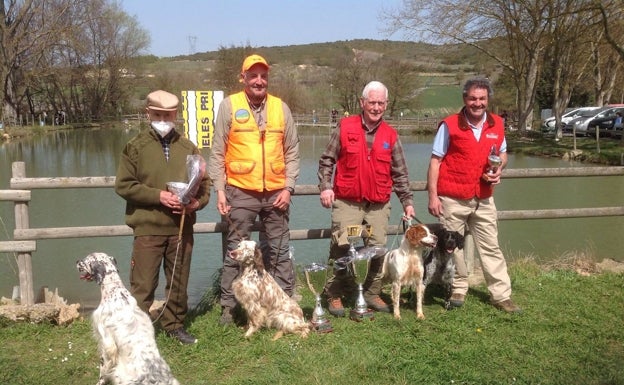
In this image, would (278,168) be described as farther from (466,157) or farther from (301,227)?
(301,227)

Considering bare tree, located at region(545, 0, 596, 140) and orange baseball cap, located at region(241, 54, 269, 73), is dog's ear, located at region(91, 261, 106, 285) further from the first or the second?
bare tree, located at region(545, 0, 596, 140)

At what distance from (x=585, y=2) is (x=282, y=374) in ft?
65.7

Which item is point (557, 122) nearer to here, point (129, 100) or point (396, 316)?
point (396, 316)

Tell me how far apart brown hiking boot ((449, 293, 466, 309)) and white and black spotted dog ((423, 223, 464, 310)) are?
27mm

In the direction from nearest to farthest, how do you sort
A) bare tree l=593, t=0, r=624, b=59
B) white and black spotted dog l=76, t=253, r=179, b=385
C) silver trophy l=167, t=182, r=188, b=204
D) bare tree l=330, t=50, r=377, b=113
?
1. white and black spotted dog l=76, t=253, r=179, b=385
2. silver trophy l=167, t=182, r=188, b=204
3. bare tree l=593, t=0, r=624, b=59
4. bare tree l=330, t=50, r=377, b=113

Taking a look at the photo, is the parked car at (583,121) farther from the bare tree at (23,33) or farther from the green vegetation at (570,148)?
the bare tree at (23,33)

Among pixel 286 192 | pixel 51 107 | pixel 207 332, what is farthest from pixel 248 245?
pixel 51 107

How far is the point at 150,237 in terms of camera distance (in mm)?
4172

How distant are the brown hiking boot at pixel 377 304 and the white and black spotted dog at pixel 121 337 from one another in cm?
229

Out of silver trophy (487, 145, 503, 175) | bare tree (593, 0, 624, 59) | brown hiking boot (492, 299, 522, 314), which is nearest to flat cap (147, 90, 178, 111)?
silver trophy (487, 145, 503, 175)

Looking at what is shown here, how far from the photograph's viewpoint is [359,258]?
4.64 metres

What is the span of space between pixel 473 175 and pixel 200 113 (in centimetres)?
581

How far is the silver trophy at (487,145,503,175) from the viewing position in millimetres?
4840

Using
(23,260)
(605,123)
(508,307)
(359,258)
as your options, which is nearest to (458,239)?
(508,307)
